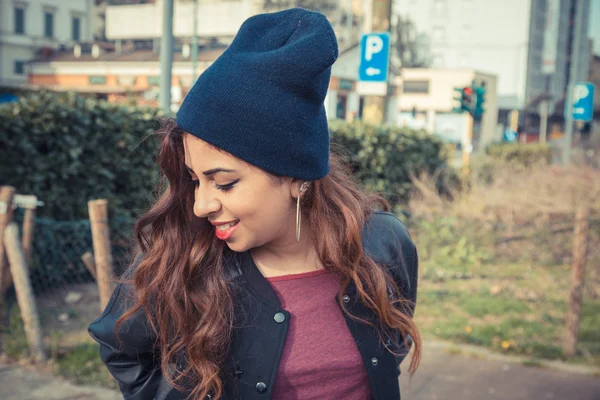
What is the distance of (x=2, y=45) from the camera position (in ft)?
137

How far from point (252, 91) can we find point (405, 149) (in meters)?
10.1

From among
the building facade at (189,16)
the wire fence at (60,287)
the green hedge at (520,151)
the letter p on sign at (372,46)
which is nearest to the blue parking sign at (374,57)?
the letter p on sign at (372,46)

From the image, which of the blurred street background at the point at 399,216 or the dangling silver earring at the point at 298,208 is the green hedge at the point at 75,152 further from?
the dangling silver earring at the point at 298,208

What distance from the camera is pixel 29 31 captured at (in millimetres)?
42875

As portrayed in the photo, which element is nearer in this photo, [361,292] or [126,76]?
[361,292]

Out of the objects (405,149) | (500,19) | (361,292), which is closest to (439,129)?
(500,19)

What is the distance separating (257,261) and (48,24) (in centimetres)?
4753

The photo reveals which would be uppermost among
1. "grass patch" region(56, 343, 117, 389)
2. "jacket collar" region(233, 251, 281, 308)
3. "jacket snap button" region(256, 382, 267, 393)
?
"jacket collar" region(233, 251, 281, 308)

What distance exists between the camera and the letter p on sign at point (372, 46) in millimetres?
7637

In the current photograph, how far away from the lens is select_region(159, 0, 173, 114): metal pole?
6.17 metres

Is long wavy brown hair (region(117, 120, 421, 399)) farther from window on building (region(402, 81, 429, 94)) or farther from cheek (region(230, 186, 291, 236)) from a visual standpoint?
window on building (region(402, 81, 429, 94))

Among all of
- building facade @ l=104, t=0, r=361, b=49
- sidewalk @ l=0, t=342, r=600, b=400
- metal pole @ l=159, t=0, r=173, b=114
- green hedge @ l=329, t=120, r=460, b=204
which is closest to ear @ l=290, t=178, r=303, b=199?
sidewalk @ l=0, t=342, r=600, b=400

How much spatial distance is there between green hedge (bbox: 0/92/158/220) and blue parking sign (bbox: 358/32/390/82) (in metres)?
2.52

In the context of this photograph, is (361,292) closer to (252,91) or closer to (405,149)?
(252,91)
